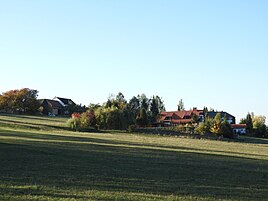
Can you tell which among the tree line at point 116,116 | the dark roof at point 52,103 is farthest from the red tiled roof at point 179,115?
the dark roof at point 52,103

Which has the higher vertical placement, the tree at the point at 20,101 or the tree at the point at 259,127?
the tree at the point at 20,101

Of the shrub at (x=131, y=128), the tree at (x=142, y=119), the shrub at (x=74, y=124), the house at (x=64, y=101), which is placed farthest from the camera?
the house at (x=64, y=101)

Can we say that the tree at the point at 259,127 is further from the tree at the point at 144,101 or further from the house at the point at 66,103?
the house at the point at 66,103

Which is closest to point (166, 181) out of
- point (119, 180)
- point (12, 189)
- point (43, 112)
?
point (119, 180)

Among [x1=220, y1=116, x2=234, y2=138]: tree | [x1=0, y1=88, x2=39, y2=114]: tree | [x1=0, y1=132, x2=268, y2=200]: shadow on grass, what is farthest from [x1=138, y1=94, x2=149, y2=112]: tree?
[x1=0, y1=132, x2=268, y2=200]: shadow on grass

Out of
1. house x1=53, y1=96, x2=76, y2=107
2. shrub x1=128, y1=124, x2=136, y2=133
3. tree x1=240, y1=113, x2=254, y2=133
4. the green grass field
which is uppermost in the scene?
house x1=53, y1=96, x2=76, y2=107

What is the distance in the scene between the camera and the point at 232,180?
1992 cm

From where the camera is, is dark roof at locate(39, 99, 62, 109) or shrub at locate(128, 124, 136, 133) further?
dark roof at locate(39, 99, 62, 109)

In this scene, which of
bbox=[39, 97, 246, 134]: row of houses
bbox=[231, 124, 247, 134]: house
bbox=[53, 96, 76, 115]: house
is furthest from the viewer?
bbox=[53, 96, 76, 115]: house

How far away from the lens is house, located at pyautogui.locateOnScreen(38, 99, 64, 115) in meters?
150

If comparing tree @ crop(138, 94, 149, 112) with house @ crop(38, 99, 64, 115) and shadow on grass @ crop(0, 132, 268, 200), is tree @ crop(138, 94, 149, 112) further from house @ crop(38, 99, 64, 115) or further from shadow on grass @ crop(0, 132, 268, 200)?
shadow on grass @ crop(0, 132, 268, 200)

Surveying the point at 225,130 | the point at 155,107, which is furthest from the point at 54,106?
the point at 225,130

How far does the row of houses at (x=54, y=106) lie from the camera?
150 metres

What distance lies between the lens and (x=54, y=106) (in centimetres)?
15388
